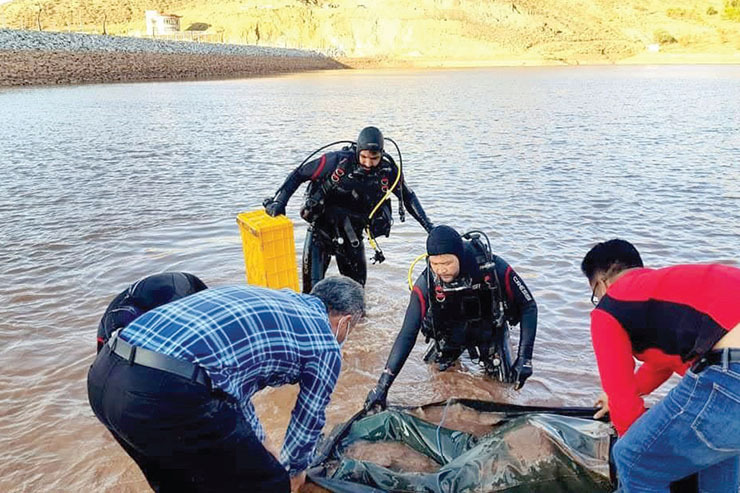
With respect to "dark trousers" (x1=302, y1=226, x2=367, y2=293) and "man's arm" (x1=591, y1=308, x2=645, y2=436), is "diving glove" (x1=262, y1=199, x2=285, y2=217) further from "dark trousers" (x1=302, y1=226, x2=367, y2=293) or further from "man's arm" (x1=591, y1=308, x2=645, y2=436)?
"man's arm" (x1=591, y1=308, x2=645, y2=436)

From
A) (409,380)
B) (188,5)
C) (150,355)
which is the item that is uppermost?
(188,5)

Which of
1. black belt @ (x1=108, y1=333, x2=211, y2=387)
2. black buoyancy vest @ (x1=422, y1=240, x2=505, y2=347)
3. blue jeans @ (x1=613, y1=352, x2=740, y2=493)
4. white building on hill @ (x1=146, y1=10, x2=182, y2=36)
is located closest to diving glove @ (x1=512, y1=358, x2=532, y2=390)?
black buoyancy vest @ (x1=422, y1=240, x2=505, y2=347)

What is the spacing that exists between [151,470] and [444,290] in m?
1.91

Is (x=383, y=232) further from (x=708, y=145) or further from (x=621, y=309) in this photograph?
(x=708, y=145)

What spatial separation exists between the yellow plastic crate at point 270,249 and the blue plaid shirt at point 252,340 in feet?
7.92

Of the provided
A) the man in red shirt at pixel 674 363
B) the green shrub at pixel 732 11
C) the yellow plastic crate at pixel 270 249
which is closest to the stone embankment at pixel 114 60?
the yellow plastic crate at pixel 270 249

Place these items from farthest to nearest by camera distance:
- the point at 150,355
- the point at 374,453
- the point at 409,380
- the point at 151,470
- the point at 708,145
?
1. the point at 708,145
2. the point at 409,380
3. the point at 374,453
4. the point at 151,470
5. the point at 150,355

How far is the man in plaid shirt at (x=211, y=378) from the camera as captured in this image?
179 cm

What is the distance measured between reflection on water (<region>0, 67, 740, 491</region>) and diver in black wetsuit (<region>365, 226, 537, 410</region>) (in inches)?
19.4

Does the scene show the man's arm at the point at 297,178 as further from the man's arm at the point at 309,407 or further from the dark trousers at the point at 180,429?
the dark trousers at the point at 180,429

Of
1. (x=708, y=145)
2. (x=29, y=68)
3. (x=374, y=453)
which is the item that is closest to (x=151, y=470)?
(x=374, y=453)

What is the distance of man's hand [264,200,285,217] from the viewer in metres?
4.52

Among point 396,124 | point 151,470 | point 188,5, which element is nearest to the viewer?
point 151,470

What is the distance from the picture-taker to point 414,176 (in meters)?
11.1
